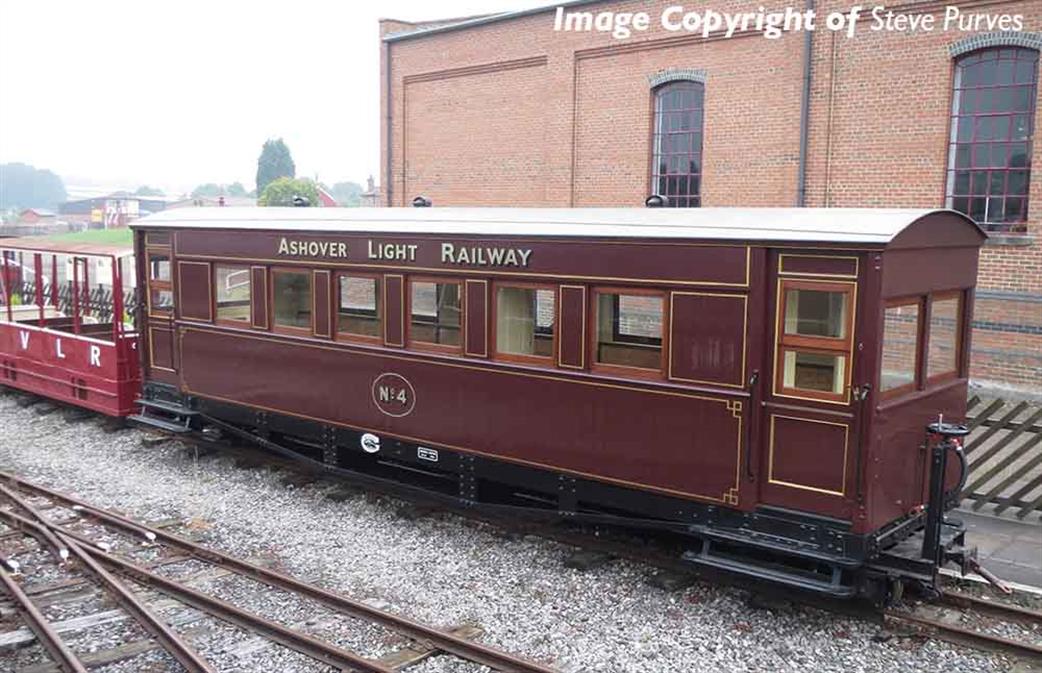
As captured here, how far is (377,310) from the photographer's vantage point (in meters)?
9.53

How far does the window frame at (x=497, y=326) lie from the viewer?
809 cm

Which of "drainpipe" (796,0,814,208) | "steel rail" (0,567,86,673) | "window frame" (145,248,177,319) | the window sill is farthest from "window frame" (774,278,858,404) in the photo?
"drainpipe" (796,0,814,208)

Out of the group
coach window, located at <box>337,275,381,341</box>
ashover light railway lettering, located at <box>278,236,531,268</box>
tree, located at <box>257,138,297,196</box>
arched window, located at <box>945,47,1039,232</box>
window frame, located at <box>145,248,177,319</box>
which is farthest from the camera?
tree, located at <box>257,138,297,196</box>

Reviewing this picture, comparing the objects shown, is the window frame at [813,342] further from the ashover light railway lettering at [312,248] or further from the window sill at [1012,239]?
the window sill at [1012,239]

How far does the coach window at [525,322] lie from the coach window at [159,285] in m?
5.38

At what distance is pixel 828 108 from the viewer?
53.8ft

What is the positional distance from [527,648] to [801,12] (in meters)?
13.5

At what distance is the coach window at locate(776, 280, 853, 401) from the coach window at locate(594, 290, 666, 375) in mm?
1015

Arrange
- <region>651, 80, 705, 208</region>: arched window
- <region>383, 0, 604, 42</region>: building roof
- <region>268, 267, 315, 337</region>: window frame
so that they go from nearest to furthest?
<region>268, 267, 315, 337</region>: window frame, <region>651, 80, 705, 208</region>: arched window, <region>383, 0, 604, 42</region>: building roof

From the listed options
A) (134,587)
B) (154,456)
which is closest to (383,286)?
(134,587)

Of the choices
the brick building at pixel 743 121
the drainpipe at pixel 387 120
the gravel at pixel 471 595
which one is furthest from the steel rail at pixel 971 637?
the drainpipe at pixel 387 120

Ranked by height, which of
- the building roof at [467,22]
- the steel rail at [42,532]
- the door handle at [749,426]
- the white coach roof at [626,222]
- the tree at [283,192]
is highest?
the building roof at [467,22]

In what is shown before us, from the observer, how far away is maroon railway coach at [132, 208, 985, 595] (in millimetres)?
6734

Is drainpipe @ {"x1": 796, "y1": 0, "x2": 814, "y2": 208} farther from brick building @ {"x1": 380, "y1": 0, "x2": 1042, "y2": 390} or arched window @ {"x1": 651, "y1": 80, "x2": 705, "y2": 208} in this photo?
arched window @ {"x1": 651, "y1": 80, "x2": 705, "y2": 208}
